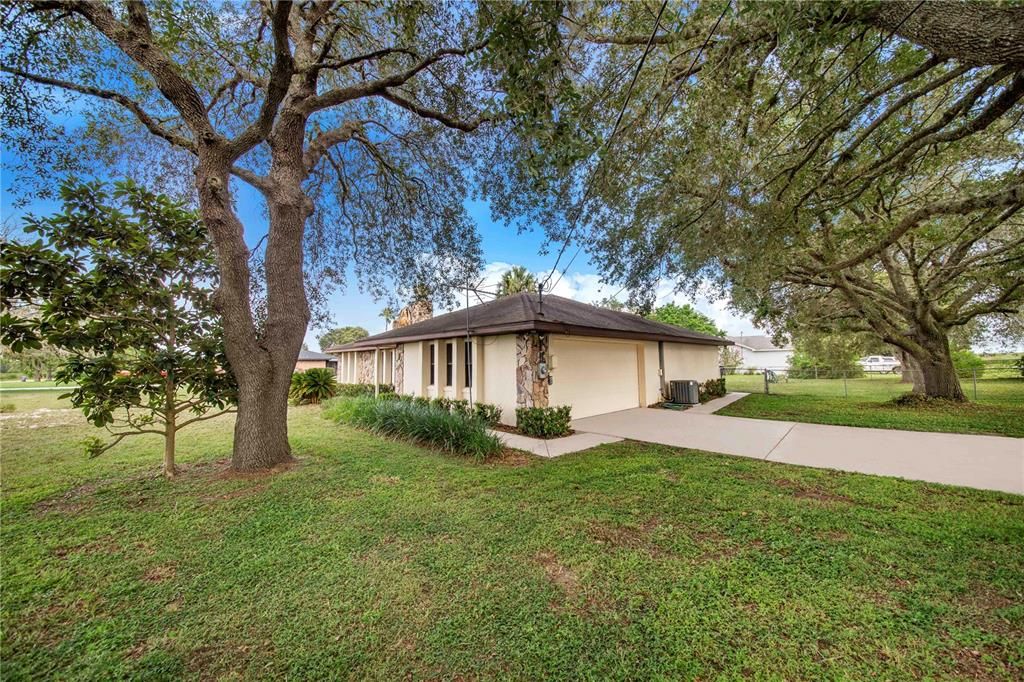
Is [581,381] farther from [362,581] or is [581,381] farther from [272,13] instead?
[272,13]

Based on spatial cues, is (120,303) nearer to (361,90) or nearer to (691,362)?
(361,90)

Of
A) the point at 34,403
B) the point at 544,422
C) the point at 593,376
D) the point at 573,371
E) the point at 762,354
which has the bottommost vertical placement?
the point at 544,422

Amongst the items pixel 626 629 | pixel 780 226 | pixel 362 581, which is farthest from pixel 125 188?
pixel 780 226

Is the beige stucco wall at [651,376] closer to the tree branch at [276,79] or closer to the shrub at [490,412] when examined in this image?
the shrub at [490,412]

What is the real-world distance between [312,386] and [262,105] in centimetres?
1279

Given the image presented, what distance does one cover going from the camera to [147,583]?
287 cm

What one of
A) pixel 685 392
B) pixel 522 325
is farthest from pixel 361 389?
pixel 685 392

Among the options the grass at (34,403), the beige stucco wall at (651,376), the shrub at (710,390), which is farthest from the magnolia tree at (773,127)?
the grass at (34,403)

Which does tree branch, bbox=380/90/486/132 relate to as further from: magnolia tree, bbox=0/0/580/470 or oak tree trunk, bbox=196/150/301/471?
oak tree trunk, bbox=196/150/301/471

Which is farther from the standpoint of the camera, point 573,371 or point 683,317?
point 683,317

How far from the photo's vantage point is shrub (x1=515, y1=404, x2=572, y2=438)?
7.94 meters

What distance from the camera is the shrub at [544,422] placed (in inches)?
313

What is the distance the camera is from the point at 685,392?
12.8 metres

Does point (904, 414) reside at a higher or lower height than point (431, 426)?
lower
